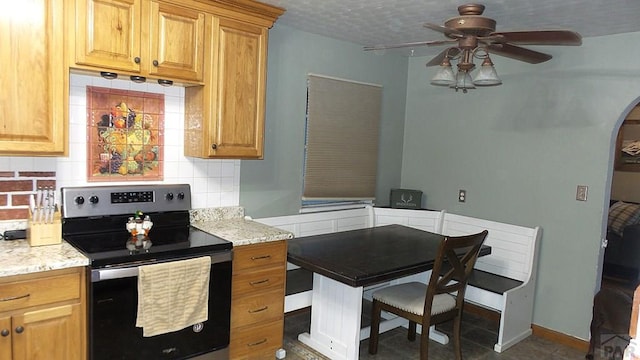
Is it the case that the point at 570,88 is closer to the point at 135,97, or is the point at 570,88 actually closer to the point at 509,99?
the point at 509,99

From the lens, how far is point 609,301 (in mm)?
2684

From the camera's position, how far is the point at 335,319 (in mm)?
2980

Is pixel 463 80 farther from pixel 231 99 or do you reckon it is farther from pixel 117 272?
pixel 117 272

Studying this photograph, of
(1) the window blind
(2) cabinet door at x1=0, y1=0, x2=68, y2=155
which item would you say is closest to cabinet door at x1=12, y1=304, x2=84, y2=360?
(2) cabinet door at x1=0, y1=0, x2=68, y2=155

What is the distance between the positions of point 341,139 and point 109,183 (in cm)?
190

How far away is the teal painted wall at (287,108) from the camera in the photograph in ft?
11.1

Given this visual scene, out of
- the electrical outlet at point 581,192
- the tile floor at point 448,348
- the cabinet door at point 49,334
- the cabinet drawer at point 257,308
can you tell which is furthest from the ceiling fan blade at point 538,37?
the cabinet door at point 49,334

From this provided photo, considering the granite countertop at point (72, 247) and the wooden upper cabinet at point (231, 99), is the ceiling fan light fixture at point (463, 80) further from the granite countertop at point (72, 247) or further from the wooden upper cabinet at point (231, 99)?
the granite countertop at point (72, 247)

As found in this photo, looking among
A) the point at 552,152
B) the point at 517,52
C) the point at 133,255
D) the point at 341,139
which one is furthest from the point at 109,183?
the point at 552,152

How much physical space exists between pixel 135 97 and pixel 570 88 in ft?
9.96

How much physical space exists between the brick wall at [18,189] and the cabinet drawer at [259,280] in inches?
45.7

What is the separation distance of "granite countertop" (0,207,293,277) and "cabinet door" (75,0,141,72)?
0.92m

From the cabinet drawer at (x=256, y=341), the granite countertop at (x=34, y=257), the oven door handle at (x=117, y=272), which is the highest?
the granite countertop at (x=34, y=257)

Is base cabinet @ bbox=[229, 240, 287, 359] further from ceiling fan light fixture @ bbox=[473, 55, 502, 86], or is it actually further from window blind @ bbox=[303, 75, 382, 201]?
ceiling fan light fixture @ bbox=[473, 55, 502, 86]
